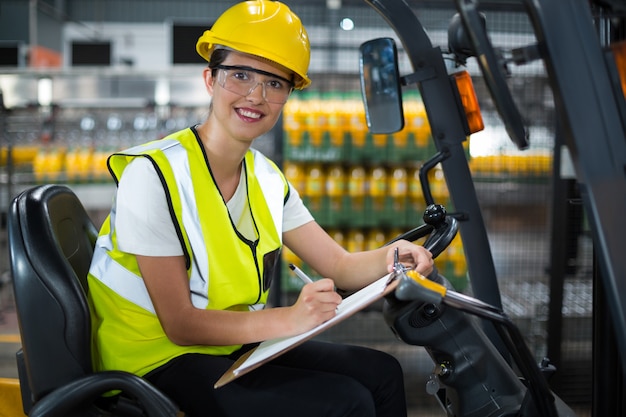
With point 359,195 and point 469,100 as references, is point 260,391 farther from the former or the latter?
point 359,195

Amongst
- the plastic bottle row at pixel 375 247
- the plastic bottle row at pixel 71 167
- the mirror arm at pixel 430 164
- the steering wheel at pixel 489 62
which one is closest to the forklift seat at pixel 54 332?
the steering wheel at pixel 489 62

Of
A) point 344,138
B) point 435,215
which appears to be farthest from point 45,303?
point 344,138

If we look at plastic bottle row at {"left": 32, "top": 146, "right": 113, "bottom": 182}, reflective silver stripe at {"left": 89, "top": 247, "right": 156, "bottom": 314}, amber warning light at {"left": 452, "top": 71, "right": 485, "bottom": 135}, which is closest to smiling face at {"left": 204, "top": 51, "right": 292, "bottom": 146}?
reflective silver stripe at {"left": 89, "top": 247, "right": 156, "bottom": 314}

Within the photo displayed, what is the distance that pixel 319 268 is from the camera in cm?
227

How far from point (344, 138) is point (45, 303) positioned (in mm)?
3053

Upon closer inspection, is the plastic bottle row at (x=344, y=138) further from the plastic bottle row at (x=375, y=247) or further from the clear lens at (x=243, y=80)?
the clear lens at (x=243, y=80)

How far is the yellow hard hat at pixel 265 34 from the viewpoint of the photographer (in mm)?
1811

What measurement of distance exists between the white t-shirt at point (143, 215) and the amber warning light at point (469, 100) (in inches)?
43.2

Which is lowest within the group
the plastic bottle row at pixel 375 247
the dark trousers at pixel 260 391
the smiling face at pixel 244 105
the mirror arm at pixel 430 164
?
the plastic bottle row at pixel 375 247

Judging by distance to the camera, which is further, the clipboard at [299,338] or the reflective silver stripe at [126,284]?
the reflective silver stripe at [126,284]

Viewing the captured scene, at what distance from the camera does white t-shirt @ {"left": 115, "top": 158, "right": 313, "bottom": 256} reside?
5.61 ft

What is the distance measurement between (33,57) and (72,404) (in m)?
9.65

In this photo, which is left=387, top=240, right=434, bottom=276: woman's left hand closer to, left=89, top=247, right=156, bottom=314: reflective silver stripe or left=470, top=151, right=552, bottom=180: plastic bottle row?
left=89, top=247, right=156, bottom=314: reflective silver stripe

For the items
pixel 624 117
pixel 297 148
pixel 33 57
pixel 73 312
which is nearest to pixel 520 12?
pixel 297 148
